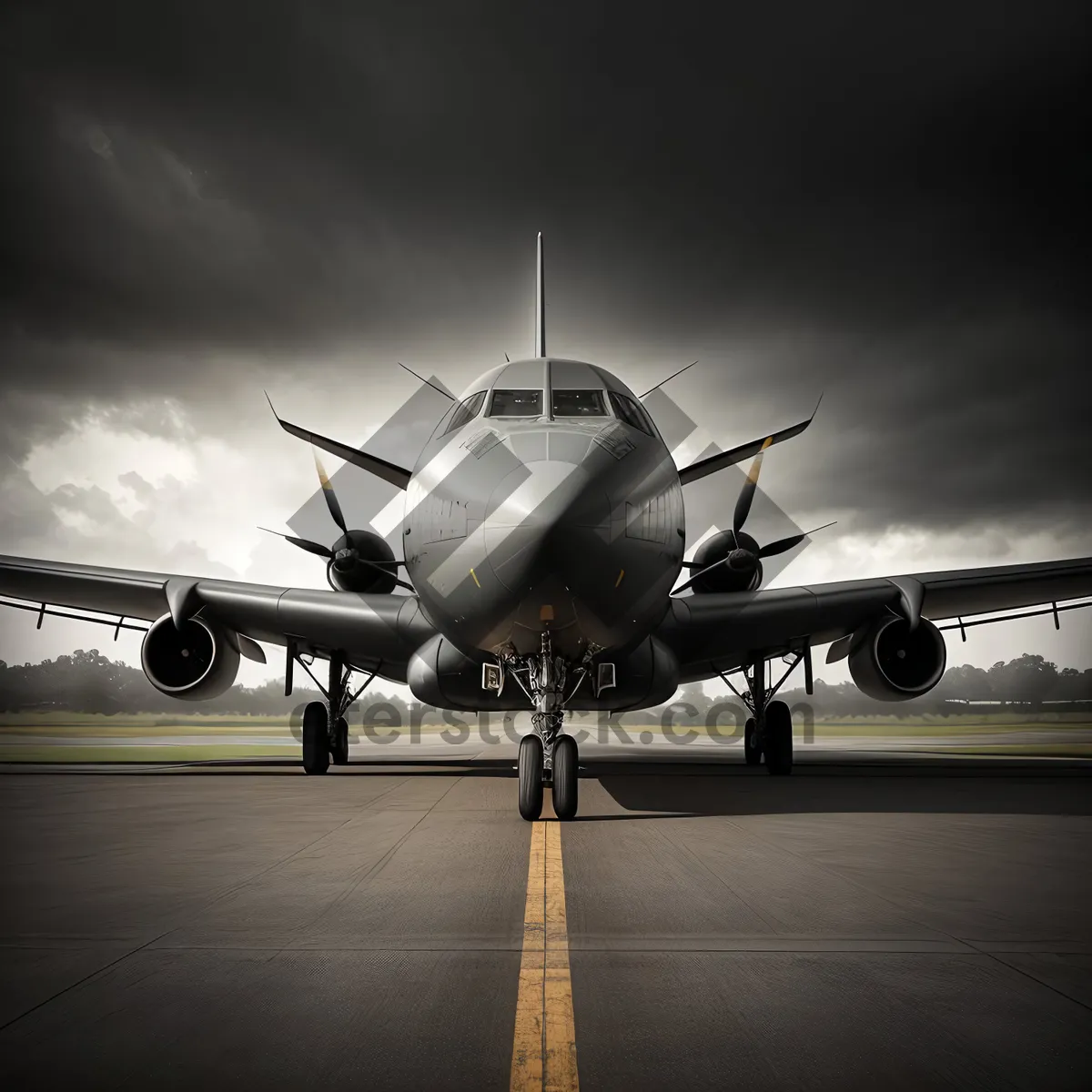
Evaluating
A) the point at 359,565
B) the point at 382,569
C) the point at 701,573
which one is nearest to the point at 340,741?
the point at 359,565

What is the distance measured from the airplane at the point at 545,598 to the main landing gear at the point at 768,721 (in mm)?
37

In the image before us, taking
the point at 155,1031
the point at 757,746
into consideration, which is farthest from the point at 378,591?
the point at 155,1031

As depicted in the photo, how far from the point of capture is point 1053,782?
11.5 metres

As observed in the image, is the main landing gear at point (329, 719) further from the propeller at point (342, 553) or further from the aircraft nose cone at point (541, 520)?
the aircraft nose cone at point (541, 520)

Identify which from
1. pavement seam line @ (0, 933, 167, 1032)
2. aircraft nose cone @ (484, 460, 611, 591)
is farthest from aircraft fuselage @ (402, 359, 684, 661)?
pavement seam line @ (0, 933, 167, 1032)

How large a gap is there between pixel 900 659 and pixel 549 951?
10514 mm

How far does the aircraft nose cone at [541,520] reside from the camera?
22.4 feet

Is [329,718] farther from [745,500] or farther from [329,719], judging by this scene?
[745,500]

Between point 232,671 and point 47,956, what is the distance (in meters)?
10.4

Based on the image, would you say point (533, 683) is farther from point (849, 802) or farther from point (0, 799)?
point (0, 799)

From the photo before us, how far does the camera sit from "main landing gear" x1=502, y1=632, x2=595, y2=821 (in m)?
7.71

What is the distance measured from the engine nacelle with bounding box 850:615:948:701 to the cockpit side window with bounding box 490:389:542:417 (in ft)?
22.8

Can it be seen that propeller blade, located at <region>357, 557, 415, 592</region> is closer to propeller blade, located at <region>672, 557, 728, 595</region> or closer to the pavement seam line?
propeller blade, located at <region>672, 557, 728, 595</region>

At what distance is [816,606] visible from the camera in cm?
1267
